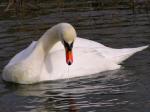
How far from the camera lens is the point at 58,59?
42.8ft

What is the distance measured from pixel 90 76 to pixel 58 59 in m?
0.68

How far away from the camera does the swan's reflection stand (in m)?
11.0

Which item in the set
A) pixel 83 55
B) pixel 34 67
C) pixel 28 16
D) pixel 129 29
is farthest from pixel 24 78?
pixel 28 16

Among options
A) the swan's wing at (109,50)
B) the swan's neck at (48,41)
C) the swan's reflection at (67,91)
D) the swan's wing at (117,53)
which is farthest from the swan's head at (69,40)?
the swan's wing at (117,53)

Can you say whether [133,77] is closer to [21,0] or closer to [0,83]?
[0,83]

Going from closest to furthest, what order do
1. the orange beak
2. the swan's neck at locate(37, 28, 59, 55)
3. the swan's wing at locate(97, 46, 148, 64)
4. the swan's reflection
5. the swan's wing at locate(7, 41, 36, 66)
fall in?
1. the swan's reflection
2. the orange beak
3. the swan's neck at locate(37, 28, 59, 55)
4. the swan's wing at locate(7, 41, 36, 66)
5. the swan's wing at locate(97, 46, 148, 64)

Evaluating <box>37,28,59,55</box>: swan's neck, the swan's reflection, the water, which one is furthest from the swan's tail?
<box>37,28,59,55</box>: swan's neck

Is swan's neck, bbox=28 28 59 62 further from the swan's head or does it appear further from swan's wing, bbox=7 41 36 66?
the swan's head

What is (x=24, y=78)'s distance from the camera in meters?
12.7

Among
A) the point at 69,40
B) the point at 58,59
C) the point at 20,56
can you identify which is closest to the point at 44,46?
the point at 58,59

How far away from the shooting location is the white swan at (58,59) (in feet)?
41.7

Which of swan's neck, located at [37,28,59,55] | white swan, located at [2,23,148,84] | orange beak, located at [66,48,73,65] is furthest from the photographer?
swan's neck, located at [37,28,59,55]

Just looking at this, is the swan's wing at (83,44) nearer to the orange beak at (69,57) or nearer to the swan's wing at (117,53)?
the swan's wing at (117,53)

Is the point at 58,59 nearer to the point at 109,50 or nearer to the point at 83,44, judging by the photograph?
the point at 83,44
